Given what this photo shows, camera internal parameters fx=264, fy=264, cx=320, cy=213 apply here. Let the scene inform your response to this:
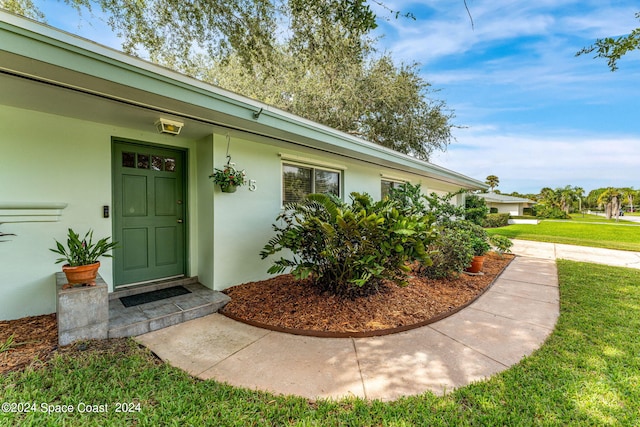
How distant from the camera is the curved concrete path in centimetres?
222

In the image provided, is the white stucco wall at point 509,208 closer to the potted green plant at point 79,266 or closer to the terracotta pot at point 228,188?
the terracotta pot at point 228,188

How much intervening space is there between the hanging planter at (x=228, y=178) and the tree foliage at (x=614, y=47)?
6697mm

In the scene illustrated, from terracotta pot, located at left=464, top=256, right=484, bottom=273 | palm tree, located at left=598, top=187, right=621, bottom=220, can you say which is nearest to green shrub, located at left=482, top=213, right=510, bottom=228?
terracotta pot, located at left=464, top=256, right=484, bottom=273

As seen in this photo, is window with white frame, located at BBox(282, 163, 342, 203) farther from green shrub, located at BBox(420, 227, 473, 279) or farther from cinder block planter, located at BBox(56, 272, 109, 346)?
cinder block planter, located at BBox(56, 272, 109, 346)

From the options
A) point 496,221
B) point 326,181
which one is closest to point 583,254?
point 326,181

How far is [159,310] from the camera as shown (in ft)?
11.0

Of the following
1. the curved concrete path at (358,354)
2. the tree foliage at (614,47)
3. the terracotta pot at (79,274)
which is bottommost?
the curved concrete path at (358,354)

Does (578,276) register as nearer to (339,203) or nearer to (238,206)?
(339,203)

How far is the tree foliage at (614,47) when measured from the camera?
4.72 meters

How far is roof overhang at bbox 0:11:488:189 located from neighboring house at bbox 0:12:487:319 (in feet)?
0.04

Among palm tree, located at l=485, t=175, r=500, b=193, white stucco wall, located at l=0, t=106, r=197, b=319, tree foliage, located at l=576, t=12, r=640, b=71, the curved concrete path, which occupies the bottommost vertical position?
the curved concrete path

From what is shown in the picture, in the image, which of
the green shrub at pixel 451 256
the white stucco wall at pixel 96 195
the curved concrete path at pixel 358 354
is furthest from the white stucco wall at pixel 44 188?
the green shrub at pixel 451 256

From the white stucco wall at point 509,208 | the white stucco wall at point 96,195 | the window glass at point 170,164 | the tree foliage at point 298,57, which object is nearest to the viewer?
the white stucco wall at point 96,195

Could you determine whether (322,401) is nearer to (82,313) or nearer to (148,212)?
(82,313)
